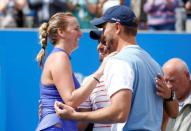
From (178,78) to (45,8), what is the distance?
22.1ft

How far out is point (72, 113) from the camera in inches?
151

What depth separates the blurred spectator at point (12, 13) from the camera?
38.3 feet

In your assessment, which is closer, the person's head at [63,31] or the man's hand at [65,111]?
the man's hand at [65,111]

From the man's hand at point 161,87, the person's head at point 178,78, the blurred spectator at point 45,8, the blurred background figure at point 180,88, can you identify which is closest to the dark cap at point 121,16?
the man's hand at point 161,87

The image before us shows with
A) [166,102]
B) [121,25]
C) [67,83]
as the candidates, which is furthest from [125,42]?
[67,83]

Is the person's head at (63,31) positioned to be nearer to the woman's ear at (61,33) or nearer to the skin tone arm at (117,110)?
the woman's ear at (61,33)

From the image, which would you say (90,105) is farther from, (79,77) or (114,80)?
(79,77)

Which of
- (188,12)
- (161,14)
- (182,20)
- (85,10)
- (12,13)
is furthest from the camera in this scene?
(12,13)

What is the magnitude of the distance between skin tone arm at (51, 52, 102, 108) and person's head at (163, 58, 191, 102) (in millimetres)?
1044

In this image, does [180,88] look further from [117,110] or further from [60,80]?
[117,110]

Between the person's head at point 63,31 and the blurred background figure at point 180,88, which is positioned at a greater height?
the person's head at point 63,31

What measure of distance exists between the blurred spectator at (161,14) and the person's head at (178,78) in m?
4.93

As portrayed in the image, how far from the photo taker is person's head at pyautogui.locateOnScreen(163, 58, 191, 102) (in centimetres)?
515

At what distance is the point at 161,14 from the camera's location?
1027cm
